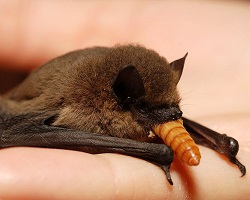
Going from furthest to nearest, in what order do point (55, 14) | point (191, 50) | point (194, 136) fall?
point (55, 14)
point (191, 50)
point (194, 136)

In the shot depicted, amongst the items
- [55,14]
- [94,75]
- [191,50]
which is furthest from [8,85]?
[94,75]

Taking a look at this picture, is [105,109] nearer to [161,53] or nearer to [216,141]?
[216,141]

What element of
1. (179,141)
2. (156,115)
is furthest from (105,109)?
(179,141)

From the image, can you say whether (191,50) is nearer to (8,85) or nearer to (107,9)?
(107,9)

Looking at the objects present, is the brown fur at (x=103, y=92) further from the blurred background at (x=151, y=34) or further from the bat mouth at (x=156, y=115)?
the blurred background at (x=151, y=34)

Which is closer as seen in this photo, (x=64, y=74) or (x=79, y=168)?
(x=79, y=168)

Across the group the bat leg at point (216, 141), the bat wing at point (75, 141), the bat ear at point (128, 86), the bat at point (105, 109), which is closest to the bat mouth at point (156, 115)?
the bat at point (105, 109)
